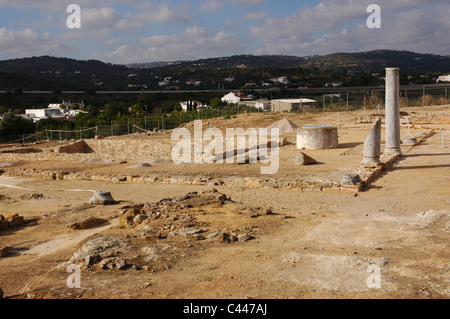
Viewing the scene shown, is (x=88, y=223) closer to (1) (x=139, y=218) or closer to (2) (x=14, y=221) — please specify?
(1) (x=139, y=218)

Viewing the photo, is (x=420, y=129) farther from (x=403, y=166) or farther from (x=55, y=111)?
(x=55, y=111)

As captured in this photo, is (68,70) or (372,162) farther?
(68,70)

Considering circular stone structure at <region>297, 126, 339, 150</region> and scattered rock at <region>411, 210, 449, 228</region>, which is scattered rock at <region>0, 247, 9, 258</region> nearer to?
scattered rock at <region>411, 210, 449, 228</region>

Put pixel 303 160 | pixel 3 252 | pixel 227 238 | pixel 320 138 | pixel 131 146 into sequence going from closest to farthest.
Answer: pixel 227 238
pixel 3 252
pixel 303 160
pixel 320 138
pixel 131 146

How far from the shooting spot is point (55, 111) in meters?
76.5

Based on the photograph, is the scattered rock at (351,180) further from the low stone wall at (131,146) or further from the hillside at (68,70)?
the hillside at (68,70)

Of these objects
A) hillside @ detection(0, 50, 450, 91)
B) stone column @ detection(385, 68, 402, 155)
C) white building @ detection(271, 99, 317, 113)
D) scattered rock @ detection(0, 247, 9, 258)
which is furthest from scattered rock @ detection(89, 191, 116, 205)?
hillside @ detection(0, 50, 450, 91)

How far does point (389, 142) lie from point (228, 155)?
707 cm

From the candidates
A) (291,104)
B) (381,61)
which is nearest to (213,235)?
(291,104)

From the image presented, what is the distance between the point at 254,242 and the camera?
8.56 meters

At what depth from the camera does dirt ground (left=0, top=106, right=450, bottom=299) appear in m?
6.34

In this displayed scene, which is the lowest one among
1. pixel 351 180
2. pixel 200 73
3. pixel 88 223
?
pixel 88 223
